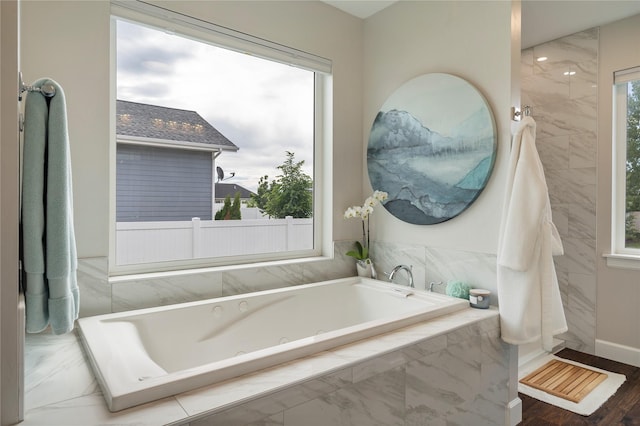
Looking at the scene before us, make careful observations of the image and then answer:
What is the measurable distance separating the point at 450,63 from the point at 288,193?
1430 mm

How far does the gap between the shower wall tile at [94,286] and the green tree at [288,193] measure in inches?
41.4

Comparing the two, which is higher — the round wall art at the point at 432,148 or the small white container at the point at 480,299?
the round wall art at the point at 432,148

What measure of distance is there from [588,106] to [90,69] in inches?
145

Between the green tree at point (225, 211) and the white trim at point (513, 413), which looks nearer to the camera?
the white trim at point (513, 413)

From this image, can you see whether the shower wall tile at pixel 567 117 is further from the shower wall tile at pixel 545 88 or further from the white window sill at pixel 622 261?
the white window sill at pixel 622 261

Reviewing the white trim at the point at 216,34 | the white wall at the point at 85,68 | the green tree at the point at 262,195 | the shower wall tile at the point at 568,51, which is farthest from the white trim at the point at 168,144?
the shower wall tile at the point at 568,51

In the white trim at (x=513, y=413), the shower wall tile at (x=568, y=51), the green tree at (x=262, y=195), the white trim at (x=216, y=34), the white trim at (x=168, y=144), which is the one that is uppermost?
the shower wall tile at (x=568, y=51)

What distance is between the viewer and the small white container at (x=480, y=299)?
82.7 inches

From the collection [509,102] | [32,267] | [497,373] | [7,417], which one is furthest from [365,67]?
[7,417]

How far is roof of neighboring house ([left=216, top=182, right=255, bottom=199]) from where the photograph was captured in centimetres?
244

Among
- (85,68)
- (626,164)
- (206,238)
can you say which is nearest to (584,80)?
(626,164)

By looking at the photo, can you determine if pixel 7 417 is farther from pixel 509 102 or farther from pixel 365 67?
pixel 365 67

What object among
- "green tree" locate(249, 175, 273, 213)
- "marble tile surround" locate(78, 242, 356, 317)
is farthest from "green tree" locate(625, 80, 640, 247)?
"green tree" locate(249, 175, 273, 213)

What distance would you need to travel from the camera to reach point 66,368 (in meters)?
1.34
